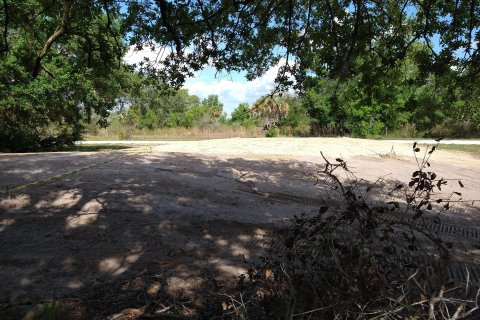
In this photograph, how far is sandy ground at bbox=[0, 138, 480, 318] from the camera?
340cm

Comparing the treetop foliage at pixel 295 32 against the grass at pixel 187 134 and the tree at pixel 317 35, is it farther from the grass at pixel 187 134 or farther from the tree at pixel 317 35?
the grass at pixel 187 134

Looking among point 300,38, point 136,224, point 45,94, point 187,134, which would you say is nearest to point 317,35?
point 300,38

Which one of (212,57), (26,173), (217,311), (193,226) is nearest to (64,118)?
(26,173)

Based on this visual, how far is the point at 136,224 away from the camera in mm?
4898

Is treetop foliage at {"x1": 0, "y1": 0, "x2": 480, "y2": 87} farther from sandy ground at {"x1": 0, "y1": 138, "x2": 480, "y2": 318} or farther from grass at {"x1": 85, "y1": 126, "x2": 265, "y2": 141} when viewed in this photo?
grass at {"x1": 85, "y1": 126, "x2": 265, "y2": 141}

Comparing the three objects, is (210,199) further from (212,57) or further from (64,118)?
(64,118)

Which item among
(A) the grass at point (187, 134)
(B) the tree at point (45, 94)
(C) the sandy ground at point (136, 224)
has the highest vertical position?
(B) the tree at point (45, 94)

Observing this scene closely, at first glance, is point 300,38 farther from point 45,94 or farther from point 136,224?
point 45,94

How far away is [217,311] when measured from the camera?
2.93 m

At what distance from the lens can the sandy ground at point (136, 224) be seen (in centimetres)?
340

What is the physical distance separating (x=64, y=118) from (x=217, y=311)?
19226 mm

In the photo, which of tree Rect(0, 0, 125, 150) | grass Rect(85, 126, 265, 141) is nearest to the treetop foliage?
tree Rect(0, 0, 125, 150)

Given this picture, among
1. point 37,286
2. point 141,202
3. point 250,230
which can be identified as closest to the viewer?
point 37,286

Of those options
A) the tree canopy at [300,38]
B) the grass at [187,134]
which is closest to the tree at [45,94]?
the tree canopy at [300,38]
